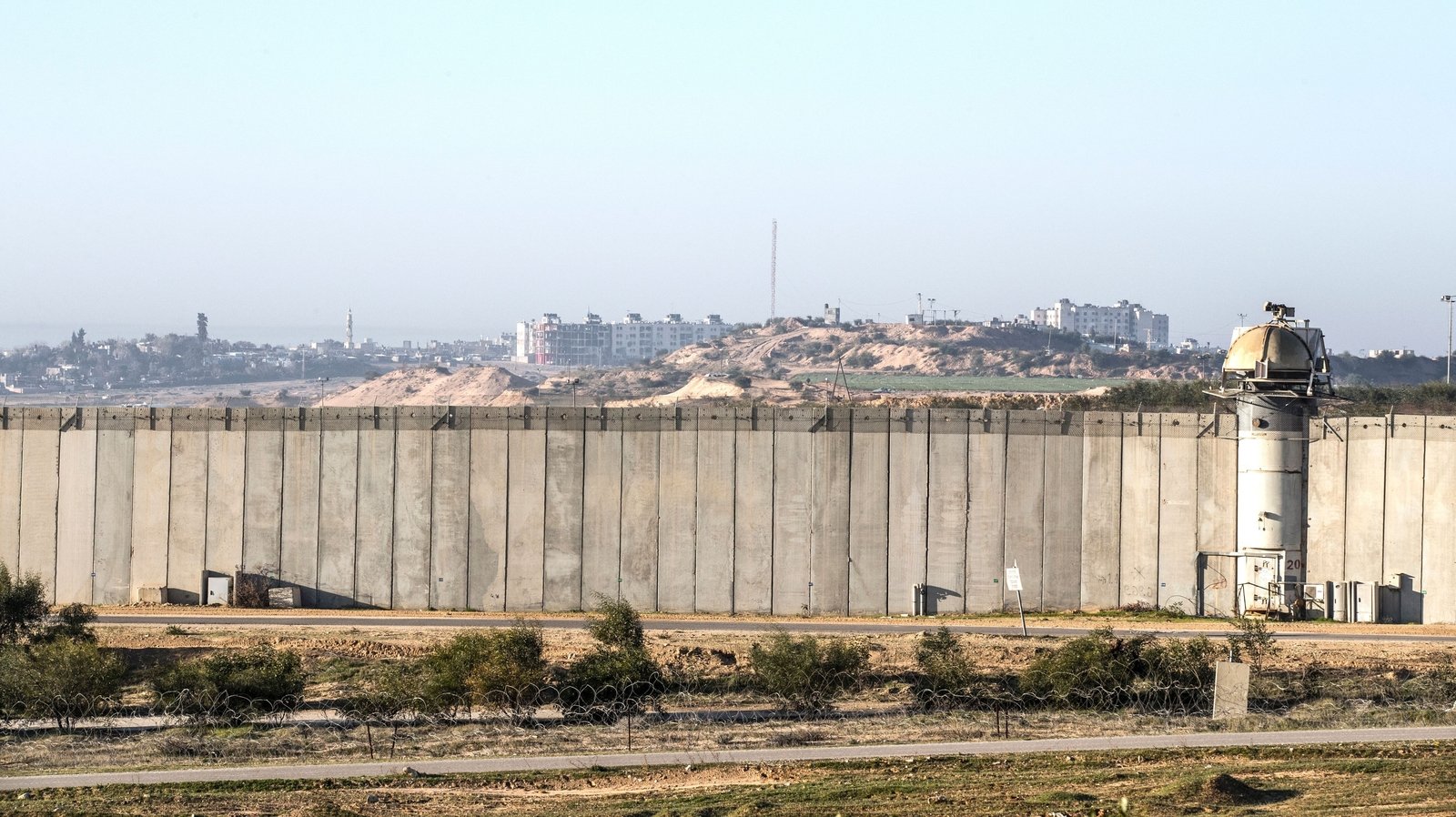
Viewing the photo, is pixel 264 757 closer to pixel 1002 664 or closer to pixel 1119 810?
pixel 1119 810

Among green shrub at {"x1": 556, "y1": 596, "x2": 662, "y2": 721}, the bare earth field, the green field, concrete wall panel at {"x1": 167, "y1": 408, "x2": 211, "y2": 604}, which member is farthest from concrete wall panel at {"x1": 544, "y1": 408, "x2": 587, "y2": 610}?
the green field

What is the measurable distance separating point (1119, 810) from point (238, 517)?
3585cm

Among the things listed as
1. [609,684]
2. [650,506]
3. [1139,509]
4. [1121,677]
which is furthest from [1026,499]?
[609,684]

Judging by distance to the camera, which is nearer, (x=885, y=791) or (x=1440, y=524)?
(x=885, y=791)

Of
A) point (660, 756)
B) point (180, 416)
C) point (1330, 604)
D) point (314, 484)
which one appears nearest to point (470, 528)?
point (314, 484)

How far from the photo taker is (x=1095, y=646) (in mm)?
39312

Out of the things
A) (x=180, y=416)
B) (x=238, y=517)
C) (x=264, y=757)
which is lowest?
(x=264, y=757)

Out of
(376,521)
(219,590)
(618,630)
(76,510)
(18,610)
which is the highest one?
(76,510)

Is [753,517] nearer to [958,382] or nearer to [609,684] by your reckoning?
[609,684]

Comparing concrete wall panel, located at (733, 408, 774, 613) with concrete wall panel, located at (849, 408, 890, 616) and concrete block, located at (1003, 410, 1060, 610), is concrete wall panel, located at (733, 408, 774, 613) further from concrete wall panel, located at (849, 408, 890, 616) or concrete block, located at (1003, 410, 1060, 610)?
concrete block, located at (1003, 410, 1060, 610)

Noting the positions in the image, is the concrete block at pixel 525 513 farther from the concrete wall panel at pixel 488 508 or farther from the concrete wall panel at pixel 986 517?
the concrete wall panel at pixel 986 517

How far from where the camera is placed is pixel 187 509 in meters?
54.2

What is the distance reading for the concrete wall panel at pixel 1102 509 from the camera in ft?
171

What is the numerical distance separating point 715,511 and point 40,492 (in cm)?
2352
